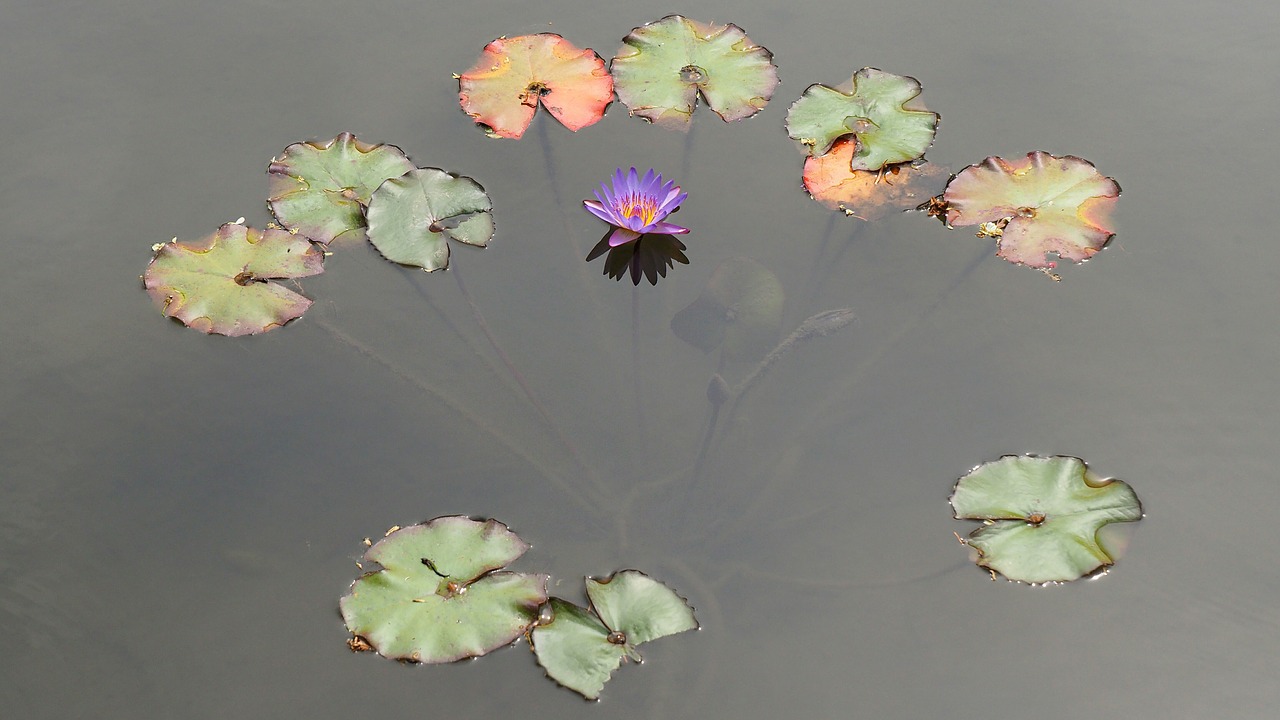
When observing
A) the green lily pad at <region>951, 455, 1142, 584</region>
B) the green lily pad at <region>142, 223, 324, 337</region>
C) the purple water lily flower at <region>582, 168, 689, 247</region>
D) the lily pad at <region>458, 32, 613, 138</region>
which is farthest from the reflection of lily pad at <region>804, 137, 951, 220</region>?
the green lily pad at <region>142, 223, 324, 337</region>

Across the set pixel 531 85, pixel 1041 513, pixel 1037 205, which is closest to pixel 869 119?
pixel 1037 205

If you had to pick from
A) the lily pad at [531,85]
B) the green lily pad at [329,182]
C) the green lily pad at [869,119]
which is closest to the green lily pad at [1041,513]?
the green lily pad at [869,119]

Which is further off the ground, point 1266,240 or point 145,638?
point 1266,240

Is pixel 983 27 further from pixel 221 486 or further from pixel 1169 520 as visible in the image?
pixel 221 486

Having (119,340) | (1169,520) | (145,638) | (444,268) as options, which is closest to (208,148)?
(119,340)

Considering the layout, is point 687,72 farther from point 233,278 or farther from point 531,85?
point 233,278

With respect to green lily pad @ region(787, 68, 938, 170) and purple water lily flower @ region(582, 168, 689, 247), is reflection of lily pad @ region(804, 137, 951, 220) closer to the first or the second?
green lily pad @ region(787, 68, 938, 170)
